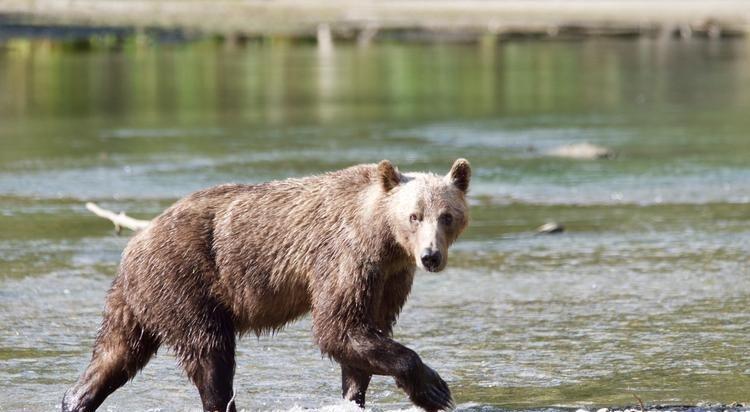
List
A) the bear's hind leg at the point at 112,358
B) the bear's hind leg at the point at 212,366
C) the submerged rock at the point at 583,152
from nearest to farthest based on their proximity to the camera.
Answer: the bear's hind leg at the point at 212,366
the bear's hind leg at the point at 112,358
the submerged rock at the point at 583,152

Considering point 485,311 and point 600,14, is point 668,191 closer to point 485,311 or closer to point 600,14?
point 485,311

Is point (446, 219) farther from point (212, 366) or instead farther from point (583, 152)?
point (583, 152)

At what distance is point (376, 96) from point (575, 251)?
1997 cm

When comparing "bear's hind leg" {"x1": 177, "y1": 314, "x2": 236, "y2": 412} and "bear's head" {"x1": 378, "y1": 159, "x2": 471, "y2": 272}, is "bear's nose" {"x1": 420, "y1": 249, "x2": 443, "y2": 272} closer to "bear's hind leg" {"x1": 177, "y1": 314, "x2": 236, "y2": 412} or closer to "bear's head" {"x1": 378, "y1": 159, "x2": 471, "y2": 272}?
"bear's head" {"x1": 378, "y1": 159, "x2": 471, "y2": 272}

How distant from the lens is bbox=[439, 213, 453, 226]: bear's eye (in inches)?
253

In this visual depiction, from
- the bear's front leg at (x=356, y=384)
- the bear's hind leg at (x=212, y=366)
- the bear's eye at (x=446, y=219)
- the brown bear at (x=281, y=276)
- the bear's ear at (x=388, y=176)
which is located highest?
the bear's ear at (x=388, y=176)

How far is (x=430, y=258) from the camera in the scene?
20.3 ft

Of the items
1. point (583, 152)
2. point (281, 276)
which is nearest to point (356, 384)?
point (281, 276)

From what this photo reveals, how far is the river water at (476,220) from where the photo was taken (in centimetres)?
814

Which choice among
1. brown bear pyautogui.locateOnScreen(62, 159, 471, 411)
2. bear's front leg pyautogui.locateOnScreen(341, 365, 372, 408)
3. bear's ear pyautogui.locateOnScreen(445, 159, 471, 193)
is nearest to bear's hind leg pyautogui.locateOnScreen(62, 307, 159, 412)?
brown bear pyautogui.locateOnScreen(62, 159, 471, 411)

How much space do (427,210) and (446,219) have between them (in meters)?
0.11

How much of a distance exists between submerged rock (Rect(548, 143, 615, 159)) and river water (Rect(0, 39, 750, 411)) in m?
0.23

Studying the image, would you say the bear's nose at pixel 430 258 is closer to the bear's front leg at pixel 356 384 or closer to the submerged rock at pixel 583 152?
the bear's front leg at pixel 356 384

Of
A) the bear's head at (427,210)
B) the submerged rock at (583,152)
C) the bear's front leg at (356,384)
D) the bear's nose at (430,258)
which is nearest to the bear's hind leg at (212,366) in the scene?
the bear's front leg at (356,384)
